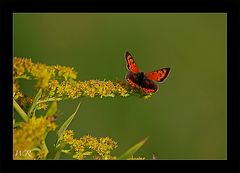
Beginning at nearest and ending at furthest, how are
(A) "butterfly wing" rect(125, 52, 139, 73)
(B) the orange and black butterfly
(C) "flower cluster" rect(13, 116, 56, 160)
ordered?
(C) "flower cluster" rect(13, 116, 56, 160)
(B) the orange and black butterfly
(A) "butterfly wing" rect(125, 52, 139, 73)

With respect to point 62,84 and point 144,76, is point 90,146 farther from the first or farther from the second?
point 144,76

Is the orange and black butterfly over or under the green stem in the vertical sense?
over

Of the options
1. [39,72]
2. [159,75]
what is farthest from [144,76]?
[39,72]

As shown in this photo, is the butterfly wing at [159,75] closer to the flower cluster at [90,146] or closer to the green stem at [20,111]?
the flower cluster at [90,146]

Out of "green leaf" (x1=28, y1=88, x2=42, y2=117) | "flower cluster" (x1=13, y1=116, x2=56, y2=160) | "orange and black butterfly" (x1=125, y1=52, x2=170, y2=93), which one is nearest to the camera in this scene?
"flower cluster" (x1=13, y1=116, x2=56, y2=160)

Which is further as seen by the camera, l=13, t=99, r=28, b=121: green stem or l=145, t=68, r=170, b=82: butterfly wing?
l=145, t=68, r=170, b=82: butterfly wing

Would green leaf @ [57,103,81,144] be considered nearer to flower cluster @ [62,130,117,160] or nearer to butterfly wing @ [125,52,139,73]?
flower cluster @ [62,130,117,160]

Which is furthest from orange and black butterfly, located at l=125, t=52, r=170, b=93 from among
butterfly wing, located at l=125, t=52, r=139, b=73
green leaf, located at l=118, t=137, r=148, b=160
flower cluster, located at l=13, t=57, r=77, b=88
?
green leaf, located at l=118, t=137, r=148, b=160
